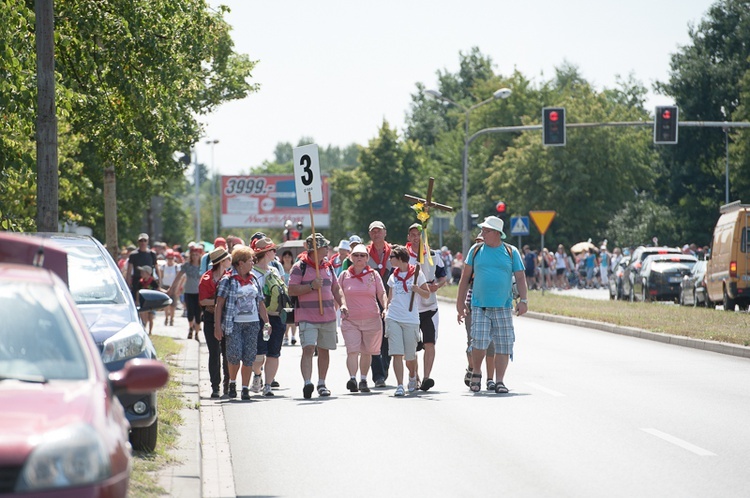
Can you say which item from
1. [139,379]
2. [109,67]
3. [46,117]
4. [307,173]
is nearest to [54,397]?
[139,379]

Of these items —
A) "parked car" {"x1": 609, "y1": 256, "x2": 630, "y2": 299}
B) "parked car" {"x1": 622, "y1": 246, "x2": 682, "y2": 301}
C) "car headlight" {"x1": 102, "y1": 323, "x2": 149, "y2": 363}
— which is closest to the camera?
"car headlight" {"x1": 102, "y1": 323, "x2": 149, "y2": 363}

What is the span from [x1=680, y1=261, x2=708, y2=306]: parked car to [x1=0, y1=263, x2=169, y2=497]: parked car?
99.7 ft

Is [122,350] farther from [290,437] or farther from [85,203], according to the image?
[85,203]

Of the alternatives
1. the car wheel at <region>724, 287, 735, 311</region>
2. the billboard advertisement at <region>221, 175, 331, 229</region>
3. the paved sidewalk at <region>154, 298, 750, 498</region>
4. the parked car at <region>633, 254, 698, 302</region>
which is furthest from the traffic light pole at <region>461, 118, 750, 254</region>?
the billboard advertisement at <region>221, 175, 331, 229</region>

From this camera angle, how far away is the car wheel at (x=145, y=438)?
9.72 metres

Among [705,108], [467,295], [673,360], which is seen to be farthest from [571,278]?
[467,295]

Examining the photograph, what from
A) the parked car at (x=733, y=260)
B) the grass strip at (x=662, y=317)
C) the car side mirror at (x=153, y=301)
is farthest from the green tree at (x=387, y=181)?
the car side mirror at (x=153, y=301)

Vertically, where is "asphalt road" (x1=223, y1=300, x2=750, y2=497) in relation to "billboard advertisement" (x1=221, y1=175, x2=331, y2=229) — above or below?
below

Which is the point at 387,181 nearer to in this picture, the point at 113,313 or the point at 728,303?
the point at 728,303

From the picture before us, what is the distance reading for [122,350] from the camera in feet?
31.2

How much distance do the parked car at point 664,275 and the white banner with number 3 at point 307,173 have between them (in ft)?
81.7

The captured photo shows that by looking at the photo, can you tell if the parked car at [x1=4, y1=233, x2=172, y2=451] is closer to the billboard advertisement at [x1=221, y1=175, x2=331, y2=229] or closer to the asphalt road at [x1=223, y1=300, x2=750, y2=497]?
the asphalt road at [x1=223, y1=300, x2=750, y2=497]

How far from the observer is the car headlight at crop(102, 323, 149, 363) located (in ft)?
30.9

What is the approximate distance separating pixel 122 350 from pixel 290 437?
2279mm
